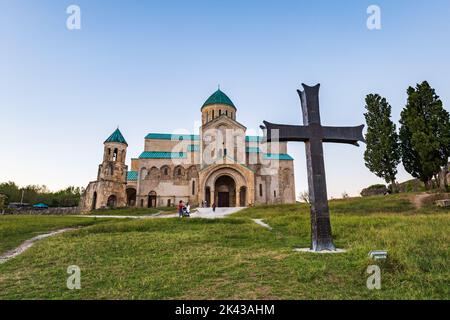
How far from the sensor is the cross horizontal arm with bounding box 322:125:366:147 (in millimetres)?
7910

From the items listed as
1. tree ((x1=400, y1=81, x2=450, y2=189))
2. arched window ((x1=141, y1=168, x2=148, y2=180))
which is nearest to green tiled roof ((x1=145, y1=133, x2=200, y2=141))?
arched window ((x1=141, y1=168, x2=148, y2=180))

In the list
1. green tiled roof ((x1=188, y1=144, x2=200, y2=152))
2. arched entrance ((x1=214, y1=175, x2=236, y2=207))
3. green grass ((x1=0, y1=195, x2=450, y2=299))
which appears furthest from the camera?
green tiled roof ((x1=188, y1=144, x2=200, y2=152))

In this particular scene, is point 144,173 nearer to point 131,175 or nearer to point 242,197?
point 131,175

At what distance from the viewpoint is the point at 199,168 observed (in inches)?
1296

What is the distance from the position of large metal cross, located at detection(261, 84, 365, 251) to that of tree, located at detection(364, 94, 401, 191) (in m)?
22.8

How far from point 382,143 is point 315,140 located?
79.0ft

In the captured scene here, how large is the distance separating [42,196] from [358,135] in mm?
73900

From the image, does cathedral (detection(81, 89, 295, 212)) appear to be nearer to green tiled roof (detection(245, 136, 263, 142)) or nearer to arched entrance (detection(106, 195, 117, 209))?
arched entrance (detection(106, 195, 117, 209))

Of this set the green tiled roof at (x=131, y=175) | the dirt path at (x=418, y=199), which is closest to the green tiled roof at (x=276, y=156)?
the dirt path at (x=418, y=199)

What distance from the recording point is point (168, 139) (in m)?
40.8

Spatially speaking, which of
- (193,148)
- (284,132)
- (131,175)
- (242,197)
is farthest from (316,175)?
(131,175)
